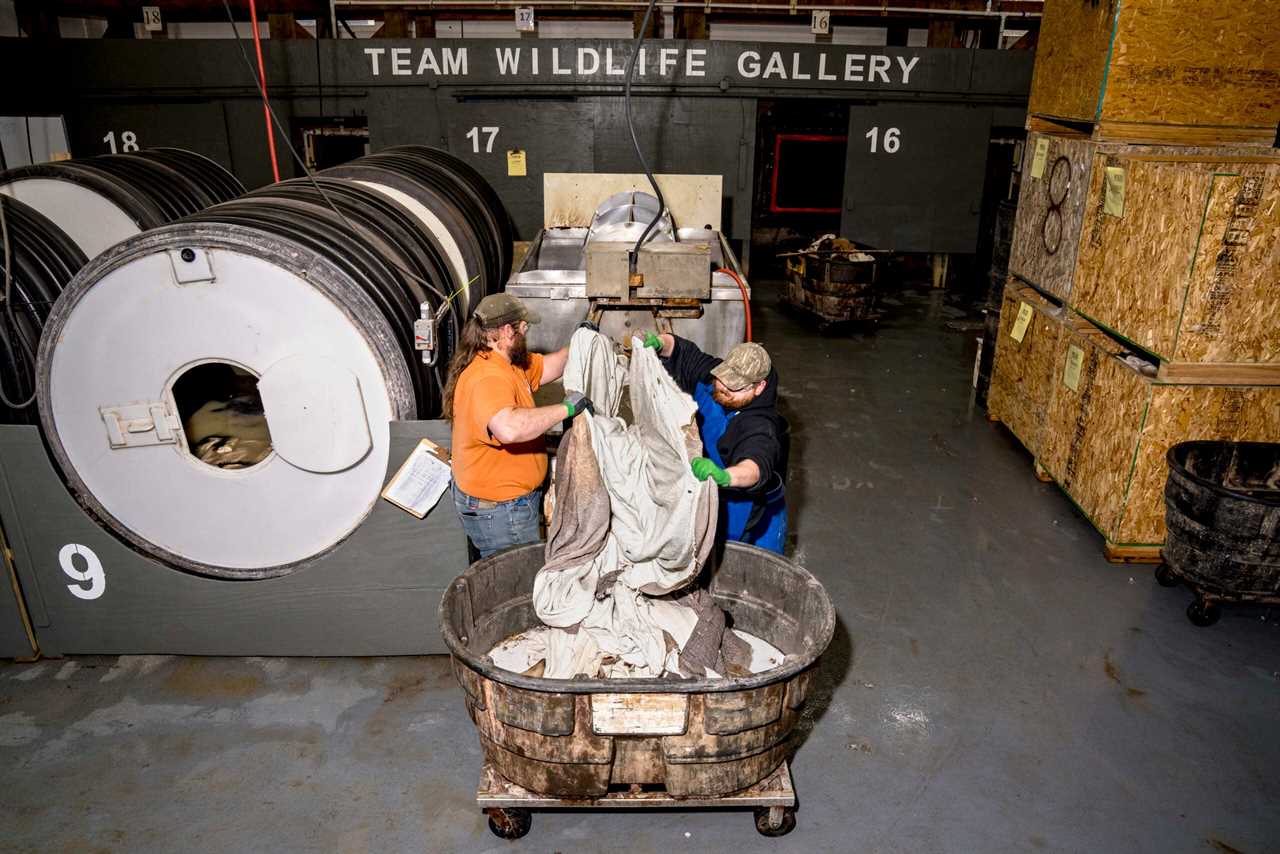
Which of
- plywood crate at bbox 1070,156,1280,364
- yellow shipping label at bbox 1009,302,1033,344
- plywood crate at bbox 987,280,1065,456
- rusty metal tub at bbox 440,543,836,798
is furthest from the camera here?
yellow shipping label at bbox 1009,302,1033,344

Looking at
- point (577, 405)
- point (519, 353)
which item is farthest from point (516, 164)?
point (577, 405)

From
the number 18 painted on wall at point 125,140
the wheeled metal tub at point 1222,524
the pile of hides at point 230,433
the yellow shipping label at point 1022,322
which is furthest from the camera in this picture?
the number 18 painted on wall at point 125,140

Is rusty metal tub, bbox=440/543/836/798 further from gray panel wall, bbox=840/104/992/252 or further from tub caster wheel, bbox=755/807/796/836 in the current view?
gray panel wall, bbox=840/104/992/252

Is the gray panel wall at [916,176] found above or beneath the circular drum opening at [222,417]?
above

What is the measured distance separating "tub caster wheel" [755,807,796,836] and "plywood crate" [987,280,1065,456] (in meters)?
4.25

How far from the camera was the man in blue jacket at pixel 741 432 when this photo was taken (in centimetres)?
351

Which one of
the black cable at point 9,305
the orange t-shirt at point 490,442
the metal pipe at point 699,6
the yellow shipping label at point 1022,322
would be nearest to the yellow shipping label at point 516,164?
the metal pipe at point 699,6

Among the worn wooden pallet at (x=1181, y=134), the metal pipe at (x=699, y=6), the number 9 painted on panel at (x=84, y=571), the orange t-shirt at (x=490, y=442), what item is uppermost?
the metal pipe at (x=699, y=6)

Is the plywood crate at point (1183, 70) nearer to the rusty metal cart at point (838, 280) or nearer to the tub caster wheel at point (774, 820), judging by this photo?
the rusty metal cart at point (838, 280)

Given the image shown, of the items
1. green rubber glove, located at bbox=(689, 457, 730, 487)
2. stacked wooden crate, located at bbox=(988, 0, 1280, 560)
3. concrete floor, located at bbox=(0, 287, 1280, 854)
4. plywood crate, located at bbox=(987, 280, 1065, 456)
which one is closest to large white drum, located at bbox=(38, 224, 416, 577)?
concrete floor, located at bbox=(0, 287, 1280, 854)

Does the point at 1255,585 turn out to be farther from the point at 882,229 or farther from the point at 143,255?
the point at 882,229

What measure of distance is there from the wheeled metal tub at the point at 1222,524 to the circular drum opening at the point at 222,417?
5061 millimetres

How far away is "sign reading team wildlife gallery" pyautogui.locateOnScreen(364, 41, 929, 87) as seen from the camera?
10.5 meters

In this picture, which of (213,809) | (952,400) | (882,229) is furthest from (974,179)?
(213,809)
